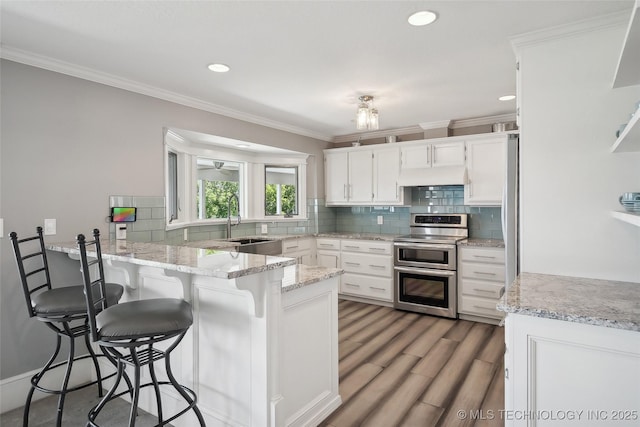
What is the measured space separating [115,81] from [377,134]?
3.42 metres

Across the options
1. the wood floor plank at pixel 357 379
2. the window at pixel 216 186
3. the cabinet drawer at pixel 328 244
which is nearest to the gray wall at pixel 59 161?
the window at pixel 216 186

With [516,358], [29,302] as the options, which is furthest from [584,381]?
[29,302]

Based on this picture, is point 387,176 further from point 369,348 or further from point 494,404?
point 494,404

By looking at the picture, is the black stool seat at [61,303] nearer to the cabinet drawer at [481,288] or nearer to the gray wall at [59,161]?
the gray wall at [59,161]

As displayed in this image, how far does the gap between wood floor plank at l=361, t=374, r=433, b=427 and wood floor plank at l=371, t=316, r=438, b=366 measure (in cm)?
33

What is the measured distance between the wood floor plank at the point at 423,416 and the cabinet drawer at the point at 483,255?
6.72ft

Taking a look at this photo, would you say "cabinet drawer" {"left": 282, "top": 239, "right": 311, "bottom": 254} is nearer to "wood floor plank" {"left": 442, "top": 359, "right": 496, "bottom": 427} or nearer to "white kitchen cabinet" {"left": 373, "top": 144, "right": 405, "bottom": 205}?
"white kitchen cabinet" {"left": 373, "top": 144, "right": 405, "bottom": 205}

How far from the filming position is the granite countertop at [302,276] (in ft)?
6.00

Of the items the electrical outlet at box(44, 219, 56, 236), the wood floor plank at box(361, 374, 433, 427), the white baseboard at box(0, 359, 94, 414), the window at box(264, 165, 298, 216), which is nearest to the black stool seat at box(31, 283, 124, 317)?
the electrical outlet at box(44, 219, 56, 236)

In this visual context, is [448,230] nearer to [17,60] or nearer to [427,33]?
[427,33]

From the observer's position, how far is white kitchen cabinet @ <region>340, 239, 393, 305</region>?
14.5ft

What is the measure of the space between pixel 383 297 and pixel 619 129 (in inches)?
123

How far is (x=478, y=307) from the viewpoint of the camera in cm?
384

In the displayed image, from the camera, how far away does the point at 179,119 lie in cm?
335
